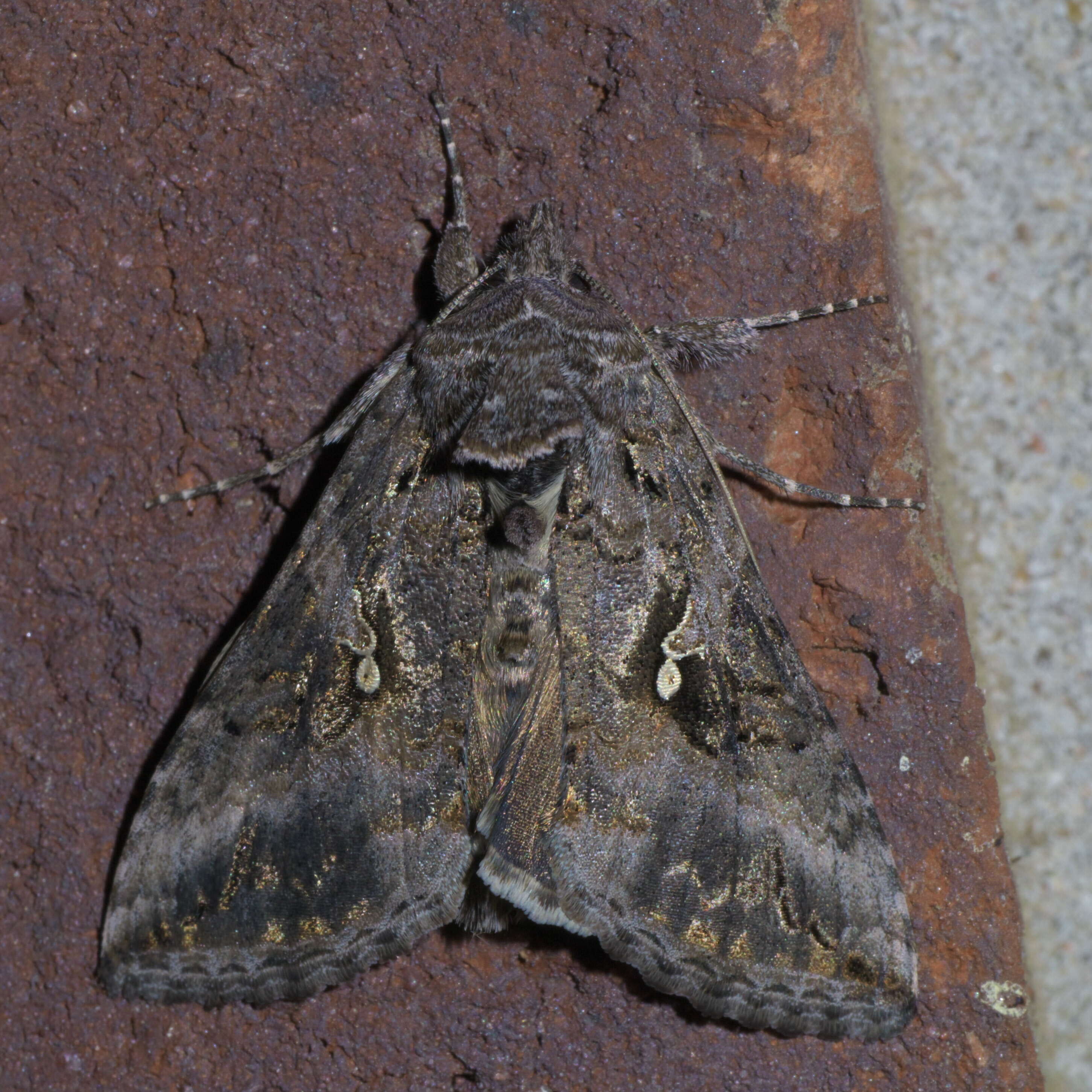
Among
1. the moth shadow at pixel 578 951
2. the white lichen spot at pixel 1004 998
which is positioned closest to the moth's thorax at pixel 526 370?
the moth shadow at pixel 578 951

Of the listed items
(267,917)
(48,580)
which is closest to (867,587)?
(267,917)

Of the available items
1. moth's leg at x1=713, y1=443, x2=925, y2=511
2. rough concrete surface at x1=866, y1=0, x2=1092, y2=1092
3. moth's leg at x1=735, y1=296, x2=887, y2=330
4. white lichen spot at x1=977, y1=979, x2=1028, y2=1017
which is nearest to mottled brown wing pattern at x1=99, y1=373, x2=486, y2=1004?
moth's leg at x1=713, y1=443, x2=925, y2=511

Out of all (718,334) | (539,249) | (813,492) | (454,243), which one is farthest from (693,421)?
(454,243)

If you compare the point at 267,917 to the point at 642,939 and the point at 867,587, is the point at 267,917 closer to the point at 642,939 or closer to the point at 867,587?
the point at 642,939

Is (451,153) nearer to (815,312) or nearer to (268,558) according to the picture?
(815,312)

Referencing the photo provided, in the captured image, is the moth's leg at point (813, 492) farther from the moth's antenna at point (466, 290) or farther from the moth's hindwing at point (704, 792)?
the moth's antenna at point (466, 290)

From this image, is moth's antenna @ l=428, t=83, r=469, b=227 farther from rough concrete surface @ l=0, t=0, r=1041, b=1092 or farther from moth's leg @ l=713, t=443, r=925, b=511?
moth's leg @ l=713, t=443, r=925, b=511
